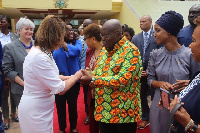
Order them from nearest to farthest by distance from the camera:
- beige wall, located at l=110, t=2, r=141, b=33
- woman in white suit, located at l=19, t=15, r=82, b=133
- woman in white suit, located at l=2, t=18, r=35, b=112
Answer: woman in white suit, located at l=19, t=15, r=82, b=133 → woman in white suit, located at l=2, t=18, r=35, b=112 → beige wall, located at l=110, t=2, r=141, b=33

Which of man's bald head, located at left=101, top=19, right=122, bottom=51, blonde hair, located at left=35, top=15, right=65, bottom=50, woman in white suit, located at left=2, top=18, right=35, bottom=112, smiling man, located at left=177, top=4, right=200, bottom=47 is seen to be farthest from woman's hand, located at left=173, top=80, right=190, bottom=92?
woman in white suit, located at left=2, top=18, right=35, bottom=112

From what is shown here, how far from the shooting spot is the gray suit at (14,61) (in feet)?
9.78

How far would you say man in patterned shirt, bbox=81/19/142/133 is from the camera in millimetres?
2002

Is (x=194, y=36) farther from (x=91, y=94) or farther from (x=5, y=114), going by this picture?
(x=5, y=114)

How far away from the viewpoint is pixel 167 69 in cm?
215

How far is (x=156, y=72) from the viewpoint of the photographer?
2275mm

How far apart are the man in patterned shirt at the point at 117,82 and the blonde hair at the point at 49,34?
0.46 m

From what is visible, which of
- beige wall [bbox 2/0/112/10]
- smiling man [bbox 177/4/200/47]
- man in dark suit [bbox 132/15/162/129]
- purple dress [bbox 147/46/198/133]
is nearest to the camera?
purple dress [bbox 147/46/198/133]

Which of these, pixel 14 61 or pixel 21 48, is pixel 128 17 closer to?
pixel 21 48

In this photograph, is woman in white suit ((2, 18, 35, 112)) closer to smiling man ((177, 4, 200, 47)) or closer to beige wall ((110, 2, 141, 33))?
smiling man ((177, 4, 200, 47))

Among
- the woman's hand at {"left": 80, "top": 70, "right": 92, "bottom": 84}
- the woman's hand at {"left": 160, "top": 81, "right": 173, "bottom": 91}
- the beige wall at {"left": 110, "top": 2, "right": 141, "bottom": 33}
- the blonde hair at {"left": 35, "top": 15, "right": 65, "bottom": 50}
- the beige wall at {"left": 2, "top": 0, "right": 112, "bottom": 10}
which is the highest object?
the beige wall at {"left": 2, "top": 0, "right": 112, "bottom": 10}

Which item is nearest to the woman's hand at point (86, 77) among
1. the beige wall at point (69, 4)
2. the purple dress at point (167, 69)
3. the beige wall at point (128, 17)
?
the purple dress at point (167, 69)

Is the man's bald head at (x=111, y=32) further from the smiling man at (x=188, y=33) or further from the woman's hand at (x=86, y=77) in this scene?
the smiling man at (x=188, y=33)

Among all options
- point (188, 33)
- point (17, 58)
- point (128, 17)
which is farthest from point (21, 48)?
point (128, 17)
